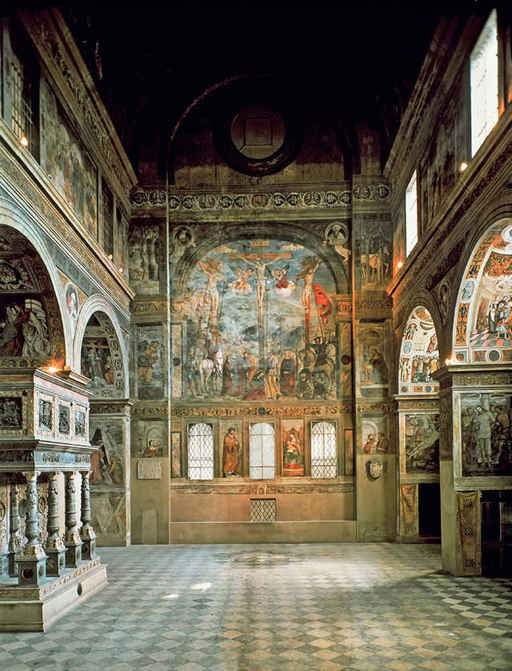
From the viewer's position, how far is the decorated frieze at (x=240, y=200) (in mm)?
24797

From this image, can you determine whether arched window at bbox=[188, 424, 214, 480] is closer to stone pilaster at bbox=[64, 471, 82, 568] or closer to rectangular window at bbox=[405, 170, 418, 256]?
stone pilaster at bbox=[64, 471, 82, 568]

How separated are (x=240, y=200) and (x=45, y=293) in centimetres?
1102

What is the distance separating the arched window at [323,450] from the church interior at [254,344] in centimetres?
8

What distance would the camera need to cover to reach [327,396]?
80.2 ft

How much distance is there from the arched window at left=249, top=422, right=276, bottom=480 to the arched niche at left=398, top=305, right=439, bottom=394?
478 centimetres

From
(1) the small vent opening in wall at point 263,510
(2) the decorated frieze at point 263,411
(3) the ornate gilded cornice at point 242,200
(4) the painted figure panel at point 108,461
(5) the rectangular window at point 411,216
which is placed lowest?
(1) the small vent opening in wall at point 263,510

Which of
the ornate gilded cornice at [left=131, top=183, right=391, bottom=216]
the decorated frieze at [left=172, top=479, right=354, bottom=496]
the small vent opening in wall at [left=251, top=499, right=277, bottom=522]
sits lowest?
the small vent opening in wall at [left=251, top=499, right=277, bottom=522]

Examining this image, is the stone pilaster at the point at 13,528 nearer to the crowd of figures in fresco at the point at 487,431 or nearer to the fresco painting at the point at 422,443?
the crowd of figures in fresco at the point at 487,431

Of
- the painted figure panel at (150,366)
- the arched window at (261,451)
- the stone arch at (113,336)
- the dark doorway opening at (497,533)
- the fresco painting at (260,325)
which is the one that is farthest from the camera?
the fresco painting at (260,325)

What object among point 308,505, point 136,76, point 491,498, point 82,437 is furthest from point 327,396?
point 136,76

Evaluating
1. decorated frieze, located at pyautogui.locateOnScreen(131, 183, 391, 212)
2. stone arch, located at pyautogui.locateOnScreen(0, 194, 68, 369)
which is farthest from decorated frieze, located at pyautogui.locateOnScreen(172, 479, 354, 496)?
decorated frieze, located at pyautogui.locateOnScreen(131, 183, 391, 212)

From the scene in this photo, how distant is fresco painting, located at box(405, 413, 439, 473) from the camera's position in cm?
2280

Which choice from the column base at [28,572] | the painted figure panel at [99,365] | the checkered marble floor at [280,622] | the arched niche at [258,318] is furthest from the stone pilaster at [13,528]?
the arched niche at [258,318]

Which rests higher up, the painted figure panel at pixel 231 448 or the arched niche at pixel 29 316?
the arched niche at pixel 29 316
